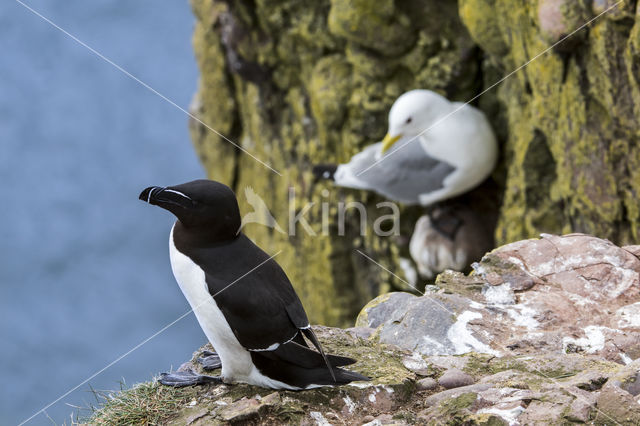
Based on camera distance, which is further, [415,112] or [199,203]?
[415,112]

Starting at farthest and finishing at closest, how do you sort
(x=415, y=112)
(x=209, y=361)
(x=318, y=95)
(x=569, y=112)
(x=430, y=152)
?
(x=318, y=95)
(x=430, y=152)
(x=415, y=112)
(x=569, y=112)
(x=209, y=361)

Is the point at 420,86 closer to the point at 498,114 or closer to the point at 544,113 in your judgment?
the point at 498,114

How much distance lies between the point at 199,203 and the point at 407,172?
14.6 feet

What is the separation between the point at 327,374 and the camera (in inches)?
108

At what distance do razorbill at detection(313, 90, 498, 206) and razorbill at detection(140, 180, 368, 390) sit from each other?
13.7 feet

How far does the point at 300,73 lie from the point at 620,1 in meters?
4.88

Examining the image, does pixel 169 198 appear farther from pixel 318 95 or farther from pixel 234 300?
pixel 318 95

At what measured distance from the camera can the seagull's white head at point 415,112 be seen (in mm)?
6672

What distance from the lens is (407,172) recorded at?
6.98 meters

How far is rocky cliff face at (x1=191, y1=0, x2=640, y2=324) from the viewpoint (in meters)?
4.85

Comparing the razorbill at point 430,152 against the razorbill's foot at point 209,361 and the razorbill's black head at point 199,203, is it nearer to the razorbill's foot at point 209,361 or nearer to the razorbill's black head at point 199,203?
the razorbill's foot at point 209,361

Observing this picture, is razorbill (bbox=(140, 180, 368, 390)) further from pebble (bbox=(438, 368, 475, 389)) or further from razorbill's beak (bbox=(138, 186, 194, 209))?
pebble (bbox=(438, 368, 475, 389))

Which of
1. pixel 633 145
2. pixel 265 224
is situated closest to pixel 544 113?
pixel 633 145

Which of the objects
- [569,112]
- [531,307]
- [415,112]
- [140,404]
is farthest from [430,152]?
[140,404]
